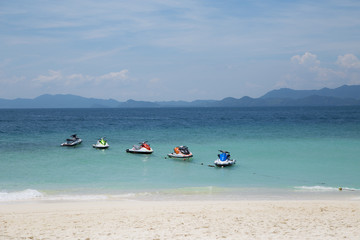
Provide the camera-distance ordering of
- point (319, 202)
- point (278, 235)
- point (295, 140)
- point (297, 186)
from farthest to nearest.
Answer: point (295, 140) → point (297, 186) → point (319, 202) → point (278, 235)

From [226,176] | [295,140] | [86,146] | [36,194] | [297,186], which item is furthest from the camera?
[295,140]

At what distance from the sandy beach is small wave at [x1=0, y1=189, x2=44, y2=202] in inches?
44.4

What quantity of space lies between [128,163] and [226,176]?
8.74m

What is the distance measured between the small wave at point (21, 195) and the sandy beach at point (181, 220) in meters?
1.13

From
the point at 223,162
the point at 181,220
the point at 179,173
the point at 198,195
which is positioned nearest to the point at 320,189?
the point at 198,195

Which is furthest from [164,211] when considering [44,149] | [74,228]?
[44,149]

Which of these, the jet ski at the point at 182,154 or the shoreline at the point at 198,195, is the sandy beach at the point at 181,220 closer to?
the shoreline at the point at 198,195

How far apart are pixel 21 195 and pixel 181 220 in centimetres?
920

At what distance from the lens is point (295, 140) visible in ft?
133

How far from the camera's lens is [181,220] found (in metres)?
11.9

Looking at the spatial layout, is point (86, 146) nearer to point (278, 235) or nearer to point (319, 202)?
point (319, 202)

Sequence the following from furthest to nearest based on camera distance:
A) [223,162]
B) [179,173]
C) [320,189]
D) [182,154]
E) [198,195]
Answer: [182,154] → [223,162] → [179,173] → [320,189] → [198,195]

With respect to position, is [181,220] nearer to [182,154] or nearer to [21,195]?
[21,195]

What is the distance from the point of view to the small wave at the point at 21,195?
52.9ft
